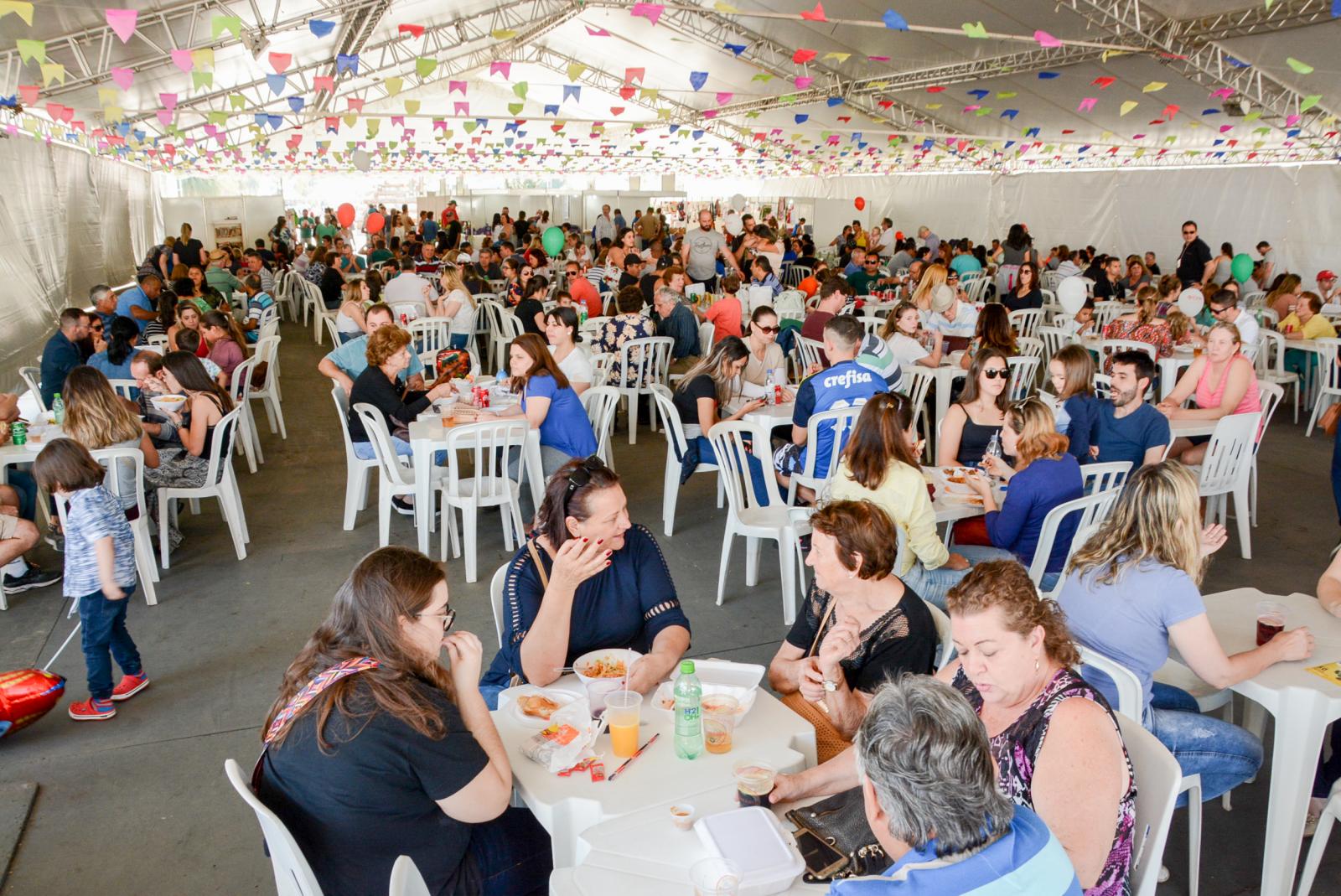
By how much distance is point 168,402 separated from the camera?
16.0ft

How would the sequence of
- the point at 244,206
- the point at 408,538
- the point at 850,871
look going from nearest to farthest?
1. the point at 850,871
2. the point at 408,538
3. the point at 244,206

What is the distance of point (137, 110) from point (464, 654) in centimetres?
1464

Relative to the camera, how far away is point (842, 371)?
4492 millimetres

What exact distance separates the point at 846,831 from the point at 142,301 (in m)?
8.24

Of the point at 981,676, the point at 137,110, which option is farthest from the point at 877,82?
the point at 981,676

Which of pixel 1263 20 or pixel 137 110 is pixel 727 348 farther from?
pixel 137 110

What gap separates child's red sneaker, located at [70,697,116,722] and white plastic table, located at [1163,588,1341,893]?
142 inches

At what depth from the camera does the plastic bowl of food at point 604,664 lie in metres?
2.21

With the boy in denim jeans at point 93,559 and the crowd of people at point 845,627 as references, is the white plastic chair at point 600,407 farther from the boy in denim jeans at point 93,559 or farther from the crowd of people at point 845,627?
the boy in denim jeans at point 93,559

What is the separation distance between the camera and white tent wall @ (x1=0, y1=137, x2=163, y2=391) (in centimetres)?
891

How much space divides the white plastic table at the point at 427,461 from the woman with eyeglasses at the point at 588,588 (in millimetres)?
2034

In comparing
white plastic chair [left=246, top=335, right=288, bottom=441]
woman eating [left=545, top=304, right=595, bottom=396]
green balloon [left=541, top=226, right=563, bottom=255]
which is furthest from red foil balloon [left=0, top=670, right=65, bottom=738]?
green balloon [left=541, top=226, right=563, bottom=255]

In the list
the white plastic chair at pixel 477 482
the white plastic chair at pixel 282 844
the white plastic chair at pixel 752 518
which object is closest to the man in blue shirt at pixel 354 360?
the white plastic chair at pixel 477 482

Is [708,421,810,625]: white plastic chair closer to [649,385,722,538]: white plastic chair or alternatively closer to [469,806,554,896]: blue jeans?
[649,385,722,538]: white plastic chair
